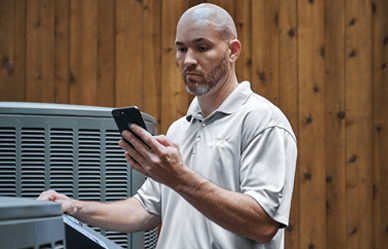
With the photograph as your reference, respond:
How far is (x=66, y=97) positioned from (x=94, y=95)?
0.15 meters

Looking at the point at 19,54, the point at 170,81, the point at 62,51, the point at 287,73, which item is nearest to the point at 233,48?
the point at 170,81

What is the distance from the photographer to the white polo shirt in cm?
87

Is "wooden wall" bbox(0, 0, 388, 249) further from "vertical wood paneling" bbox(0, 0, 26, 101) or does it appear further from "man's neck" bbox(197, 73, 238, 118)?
"man's neck" bbox(197, 73, 238, 118)

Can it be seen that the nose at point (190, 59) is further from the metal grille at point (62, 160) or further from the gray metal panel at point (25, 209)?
the gray metal panel at point (25, 209)

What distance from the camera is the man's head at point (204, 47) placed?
3.24 feet

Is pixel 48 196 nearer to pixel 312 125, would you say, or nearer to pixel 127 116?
pixel 127 116

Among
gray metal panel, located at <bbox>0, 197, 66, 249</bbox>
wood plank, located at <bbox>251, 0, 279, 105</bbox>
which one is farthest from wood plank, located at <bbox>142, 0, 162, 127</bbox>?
gray metal panel, located at <bbox>0, 197, 66, 249</bbox>

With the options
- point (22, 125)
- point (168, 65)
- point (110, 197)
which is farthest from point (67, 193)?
point (168, 65)

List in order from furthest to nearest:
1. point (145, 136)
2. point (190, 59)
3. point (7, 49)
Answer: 1. point (7, 49)
2. point (190, 59)
3. point (145, 136)

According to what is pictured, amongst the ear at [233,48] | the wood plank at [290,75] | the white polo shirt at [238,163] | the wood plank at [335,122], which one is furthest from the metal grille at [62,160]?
the wood plank at [335,122]

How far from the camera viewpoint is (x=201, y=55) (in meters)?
0.99

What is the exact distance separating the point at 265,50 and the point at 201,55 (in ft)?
3.91

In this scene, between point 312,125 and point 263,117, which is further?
point 312,125

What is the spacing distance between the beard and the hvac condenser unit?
36 cm
